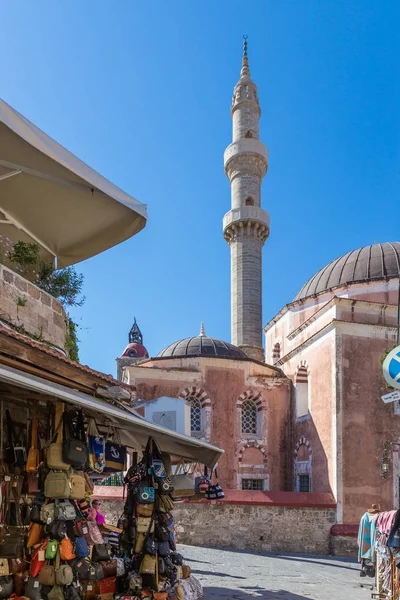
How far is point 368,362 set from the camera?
56.1 ft

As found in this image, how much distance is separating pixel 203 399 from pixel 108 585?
1338 cm

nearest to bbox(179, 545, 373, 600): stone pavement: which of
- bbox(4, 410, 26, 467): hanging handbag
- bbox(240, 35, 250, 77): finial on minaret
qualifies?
bbox(4, 410, 26, 467): hanging handbag

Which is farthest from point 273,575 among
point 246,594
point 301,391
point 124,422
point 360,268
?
point 360,268

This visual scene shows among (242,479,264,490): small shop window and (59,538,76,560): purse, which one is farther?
(242,479,264,490): small shop window

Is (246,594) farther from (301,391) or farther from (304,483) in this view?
(301,391)

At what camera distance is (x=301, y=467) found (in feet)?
61.1

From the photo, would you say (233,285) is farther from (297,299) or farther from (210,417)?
(210,417)

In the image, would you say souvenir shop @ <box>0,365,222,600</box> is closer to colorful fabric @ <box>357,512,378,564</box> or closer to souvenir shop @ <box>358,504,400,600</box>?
souvenir shop @ <box>358,504,400,600</box>

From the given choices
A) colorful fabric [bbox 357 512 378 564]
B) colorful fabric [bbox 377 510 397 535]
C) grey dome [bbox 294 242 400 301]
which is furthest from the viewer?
grey dome [bbox 294 242 400 301]

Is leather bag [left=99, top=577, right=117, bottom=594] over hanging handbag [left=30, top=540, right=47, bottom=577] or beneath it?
beneath

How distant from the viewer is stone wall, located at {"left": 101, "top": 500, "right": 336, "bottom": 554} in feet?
49.7

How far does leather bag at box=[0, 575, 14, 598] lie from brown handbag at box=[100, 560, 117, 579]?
38.0 inches

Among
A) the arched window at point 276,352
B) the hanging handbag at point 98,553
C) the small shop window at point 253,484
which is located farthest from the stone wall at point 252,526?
the hanging handbag at point 98,553

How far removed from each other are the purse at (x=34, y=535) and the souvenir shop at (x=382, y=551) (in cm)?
381
